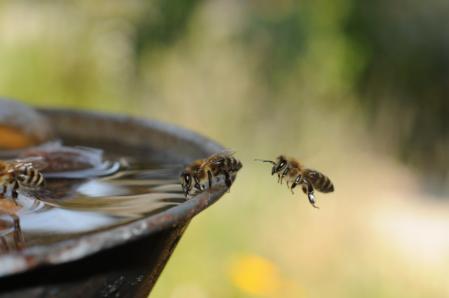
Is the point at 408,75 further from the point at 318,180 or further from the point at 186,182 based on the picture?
the point at 186,182

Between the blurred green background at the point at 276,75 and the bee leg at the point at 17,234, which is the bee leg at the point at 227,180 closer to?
the bee leg at the point at 17,234

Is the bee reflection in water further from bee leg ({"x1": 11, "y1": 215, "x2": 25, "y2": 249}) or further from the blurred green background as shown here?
the blurred green background

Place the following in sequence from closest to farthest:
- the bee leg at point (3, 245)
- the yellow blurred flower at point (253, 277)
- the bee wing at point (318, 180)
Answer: the bee leg at point (3, 245) → the bee wing at point (318, 180) → the yellow blurred flower at point (253, 277)

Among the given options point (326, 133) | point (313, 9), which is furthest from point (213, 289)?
point (313, 9)

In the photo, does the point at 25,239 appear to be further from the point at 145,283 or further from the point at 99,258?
the point at 145,283

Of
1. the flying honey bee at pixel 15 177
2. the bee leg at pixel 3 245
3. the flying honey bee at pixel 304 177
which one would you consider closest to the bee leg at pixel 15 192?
the flying honey bee at pixel 15 177

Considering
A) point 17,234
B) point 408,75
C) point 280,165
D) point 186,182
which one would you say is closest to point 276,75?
point 408,75
